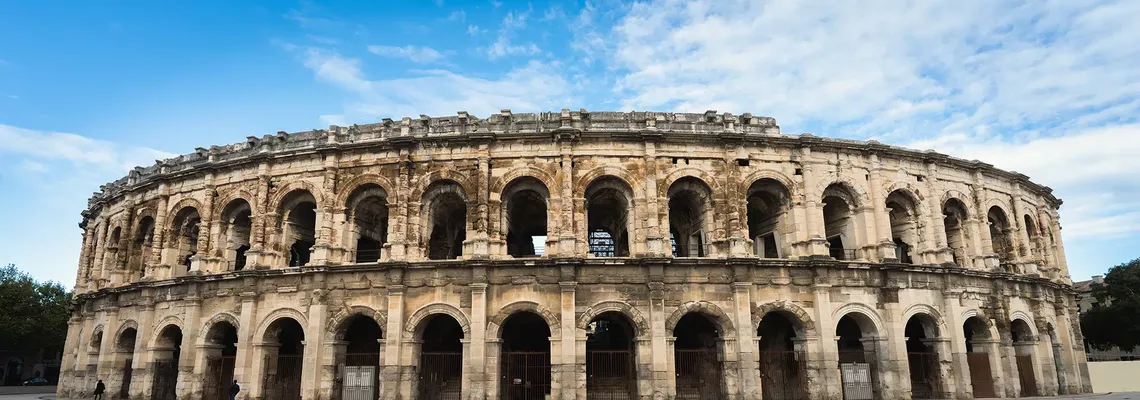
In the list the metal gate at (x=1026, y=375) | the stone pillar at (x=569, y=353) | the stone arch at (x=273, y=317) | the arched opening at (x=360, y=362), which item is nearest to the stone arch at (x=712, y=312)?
the stone pillar at (x=569, y=353)

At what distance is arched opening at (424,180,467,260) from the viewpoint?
18.6 meters

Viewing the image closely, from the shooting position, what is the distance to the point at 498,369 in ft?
54.3

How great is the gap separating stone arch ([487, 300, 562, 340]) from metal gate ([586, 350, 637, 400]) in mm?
1212

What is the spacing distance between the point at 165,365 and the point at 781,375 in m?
18.6

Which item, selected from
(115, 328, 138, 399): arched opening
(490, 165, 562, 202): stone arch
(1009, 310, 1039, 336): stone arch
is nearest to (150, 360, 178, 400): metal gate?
(115, 328, 138, 399): arched opening

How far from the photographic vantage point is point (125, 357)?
21328mm

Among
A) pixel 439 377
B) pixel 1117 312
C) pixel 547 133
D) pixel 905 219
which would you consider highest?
pixel 547 133

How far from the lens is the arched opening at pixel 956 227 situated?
20531 millimetres

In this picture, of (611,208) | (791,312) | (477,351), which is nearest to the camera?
(477,351)

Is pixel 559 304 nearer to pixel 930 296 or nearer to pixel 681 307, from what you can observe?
pixel 681 307

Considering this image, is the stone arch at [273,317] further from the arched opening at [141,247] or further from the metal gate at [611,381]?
the metal gate at [611,381]

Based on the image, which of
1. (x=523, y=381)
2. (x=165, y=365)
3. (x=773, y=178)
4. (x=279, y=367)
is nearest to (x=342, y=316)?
(x=279, y=367)

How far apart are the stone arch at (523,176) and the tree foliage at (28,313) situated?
26967 millimetres

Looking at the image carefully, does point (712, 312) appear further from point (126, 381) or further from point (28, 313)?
point (28, 313)
